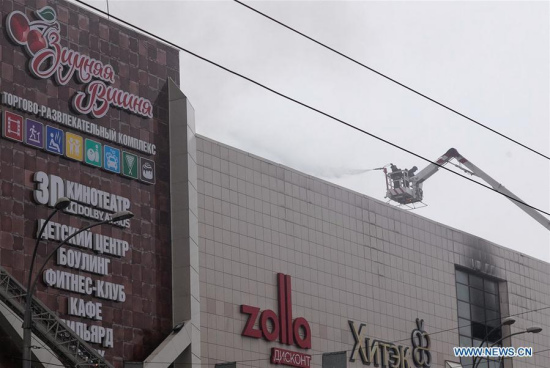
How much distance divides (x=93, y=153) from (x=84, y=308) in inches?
243

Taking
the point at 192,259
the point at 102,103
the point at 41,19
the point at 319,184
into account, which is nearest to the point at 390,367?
the point at 319,184

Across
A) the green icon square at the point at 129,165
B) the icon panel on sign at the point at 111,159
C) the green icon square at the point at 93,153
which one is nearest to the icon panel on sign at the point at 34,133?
the green icon square at the point at 93,153

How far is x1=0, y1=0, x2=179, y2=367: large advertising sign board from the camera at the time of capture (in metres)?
42.4

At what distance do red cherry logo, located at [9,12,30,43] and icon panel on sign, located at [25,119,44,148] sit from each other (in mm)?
3224

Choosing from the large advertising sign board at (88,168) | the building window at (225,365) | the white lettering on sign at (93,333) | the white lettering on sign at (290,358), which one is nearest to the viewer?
the large advertising sign board at (88,168)

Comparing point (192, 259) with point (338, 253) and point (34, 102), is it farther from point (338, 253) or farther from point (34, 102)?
point (338, 253)

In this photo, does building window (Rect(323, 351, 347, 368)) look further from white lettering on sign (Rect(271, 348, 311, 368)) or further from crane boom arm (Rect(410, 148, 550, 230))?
crane boom arm (Rect(410, 148, 550, 230))

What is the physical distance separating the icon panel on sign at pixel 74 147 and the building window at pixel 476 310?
3165 cm

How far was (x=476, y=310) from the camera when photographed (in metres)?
70.9

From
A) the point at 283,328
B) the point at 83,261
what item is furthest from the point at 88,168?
the point at 283,328

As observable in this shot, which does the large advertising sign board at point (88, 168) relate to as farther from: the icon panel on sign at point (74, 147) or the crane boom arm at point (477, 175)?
the crane boom arm at point (477, 175)

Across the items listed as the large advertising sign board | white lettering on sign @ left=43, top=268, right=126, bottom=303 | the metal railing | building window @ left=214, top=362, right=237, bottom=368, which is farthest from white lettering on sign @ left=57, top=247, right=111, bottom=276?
building window @ left=214, top=362, right=237, bottom=368

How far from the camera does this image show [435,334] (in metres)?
66.4

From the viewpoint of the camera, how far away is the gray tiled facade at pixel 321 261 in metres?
52.4
